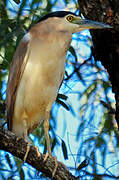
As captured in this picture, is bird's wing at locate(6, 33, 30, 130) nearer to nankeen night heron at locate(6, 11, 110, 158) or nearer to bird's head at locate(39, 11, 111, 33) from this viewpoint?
nankeen night heron at locate(6, 11, 110, 158)

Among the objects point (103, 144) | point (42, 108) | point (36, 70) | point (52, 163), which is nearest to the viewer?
point (52, 163)

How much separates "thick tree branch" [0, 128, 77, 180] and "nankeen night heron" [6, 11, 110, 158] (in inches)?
17.3

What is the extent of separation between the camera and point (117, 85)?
7.43ft

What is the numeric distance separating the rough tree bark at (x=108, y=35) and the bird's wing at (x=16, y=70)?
558mm

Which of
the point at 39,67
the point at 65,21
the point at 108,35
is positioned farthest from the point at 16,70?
the point at 108,35

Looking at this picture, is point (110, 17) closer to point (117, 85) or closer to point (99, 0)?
point (99, 0)

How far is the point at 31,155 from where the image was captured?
2.10 m

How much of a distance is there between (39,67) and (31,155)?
0.74 metres

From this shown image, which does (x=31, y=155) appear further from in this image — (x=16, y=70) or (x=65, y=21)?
(x=65, y=21)

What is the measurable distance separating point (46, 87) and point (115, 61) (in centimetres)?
64

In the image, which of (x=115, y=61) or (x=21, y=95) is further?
(x=21, y=95)

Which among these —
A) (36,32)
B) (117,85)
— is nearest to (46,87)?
(36,32)

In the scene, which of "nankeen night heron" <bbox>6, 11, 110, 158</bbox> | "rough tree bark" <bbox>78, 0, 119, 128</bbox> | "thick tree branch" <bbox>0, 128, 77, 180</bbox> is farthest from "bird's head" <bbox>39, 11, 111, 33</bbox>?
"thick tree branch" <bbox>0, 128, 77, 180</bbox>

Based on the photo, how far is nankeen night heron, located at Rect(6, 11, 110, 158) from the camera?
8.69ft
